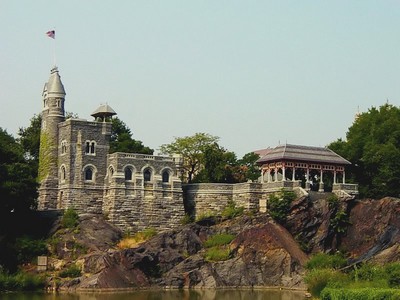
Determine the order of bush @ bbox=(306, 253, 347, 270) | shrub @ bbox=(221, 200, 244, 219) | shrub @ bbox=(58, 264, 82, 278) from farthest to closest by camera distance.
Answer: shrub @ bbox=(221, 200, 244, 219) → shrub @ bbox=(58, 264, 82, 278) → bush @ bbox=(306, 253, 347, 270)

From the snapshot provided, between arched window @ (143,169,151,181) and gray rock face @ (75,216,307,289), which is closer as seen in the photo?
gray rock face @ (75,216,307,289)

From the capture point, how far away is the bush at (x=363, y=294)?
43.6 meters

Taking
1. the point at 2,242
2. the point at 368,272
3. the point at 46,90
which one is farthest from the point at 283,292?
the point at 46,90

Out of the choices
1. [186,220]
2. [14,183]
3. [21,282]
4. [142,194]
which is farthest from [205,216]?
[21,282]

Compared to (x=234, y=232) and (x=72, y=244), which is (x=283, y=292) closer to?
(x=234, y=232)

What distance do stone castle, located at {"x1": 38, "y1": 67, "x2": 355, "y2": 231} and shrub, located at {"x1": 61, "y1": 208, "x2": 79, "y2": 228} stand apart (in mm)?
1092

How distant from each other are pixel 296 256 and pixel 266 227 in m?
3.14

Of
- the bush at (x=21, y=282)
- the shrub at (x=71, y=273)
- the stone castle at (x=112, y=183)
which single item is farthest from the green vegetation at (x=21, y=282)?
the stone castle at (x=112, y=183)

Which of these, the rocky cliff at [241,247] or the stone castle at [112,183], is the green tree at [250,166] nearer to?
the stone castle at [112,183]

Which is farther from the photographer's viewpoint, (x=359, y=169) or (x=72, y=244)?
(x=359, y=169)

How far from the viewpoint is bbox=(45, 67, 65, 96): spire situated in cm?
7462

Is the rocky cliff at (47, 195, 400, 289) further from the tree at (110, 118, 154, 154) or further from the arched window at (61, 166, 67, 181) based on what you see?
the tree at (110, 118, 154, 154)

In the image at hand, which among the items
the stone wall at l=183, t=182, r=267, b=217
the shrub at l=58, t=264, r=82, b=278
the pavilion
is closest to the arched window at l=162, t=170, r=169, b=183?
the stone wall at l=183, t=182, r=267, b=217

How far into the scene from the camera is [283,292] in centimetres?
6294
